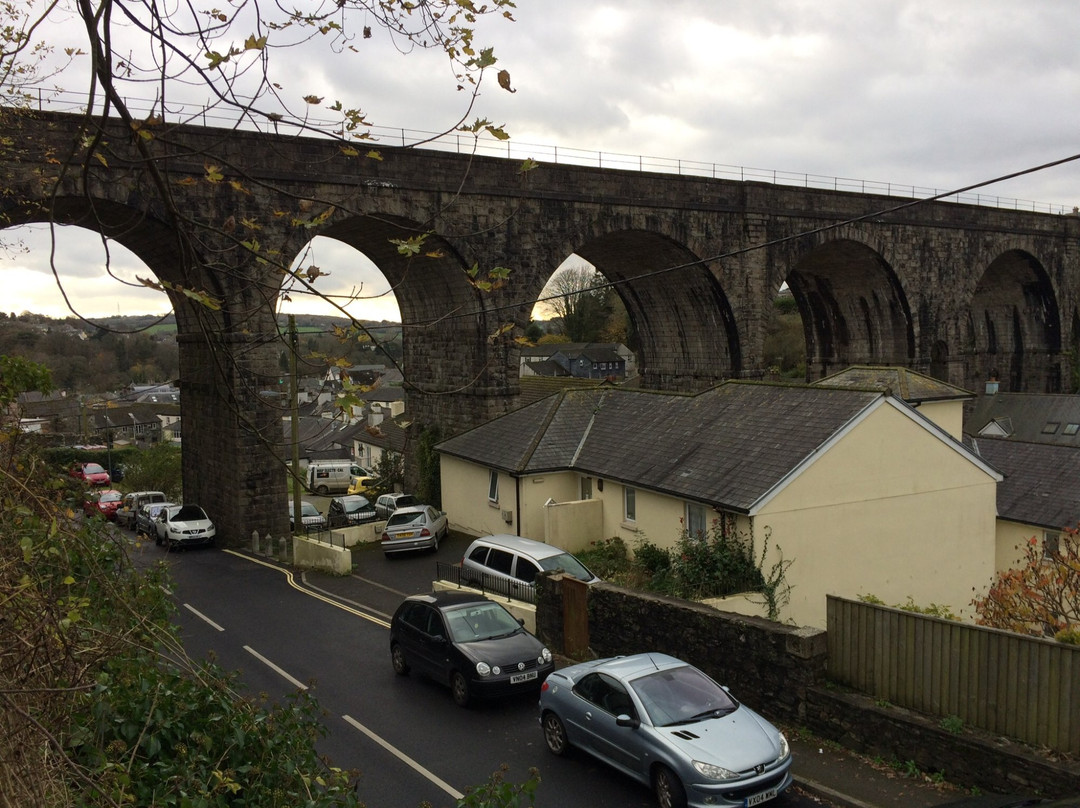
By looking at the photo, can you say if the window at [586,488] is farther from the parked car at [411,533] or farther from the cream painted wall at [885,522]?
the cream painted wall at [885,522]

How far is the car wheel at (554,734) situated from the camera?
8625 millimetres

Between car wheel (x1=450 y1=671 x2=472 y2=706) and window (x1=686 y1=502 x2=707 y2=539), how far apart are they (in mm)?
4826

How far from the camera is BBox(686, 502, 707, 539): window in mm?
13602

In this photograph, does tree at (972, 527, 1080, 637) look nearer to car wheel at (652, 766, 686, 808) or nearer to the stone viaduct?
car wheel at (652, 766, 686, 808)

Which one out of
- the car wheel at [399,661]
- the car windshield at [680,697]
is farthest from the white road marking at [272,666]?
the car windshield at [680,697]

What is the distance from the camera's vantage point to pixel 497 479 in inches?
727

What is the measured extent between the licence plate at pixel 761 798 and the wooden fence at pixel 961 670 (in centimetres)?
189

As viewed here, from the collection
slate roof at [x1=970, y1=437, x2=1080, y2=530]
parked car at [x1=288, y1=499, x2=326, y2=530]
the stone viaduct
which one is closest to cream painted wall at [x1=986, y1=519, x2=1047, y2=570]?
slate roof at [x1=970, y1=437, x2=1080, y2=530]

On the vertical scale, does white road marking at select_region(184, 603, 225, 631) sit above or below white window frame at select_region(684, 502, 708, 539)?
below

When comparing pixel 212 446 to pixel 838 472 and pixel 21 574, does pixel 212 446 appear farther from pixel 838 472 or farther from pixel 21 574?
pixel 21 574

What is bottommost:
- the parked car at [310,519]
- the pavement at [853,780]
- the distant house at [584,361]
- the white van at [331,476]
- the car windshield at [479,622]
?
the white van at [331,476]

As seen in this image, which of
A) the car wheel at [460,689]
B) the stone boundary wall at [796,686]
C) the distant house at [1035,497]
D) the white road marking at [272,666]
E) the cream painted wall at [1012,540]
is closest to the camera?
the stone boundary wall at [796,686]

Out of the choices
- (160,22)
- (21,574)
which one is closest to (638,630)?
(21,574)

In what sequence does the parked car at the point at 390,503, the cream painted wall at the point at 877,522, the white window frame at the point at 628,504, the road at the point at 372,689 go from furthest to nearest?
the parked car at the point at 390,503
the white window frame at the point at 628,504
the cream painted wall at the point at 877,522
the road at the point at 372,689
